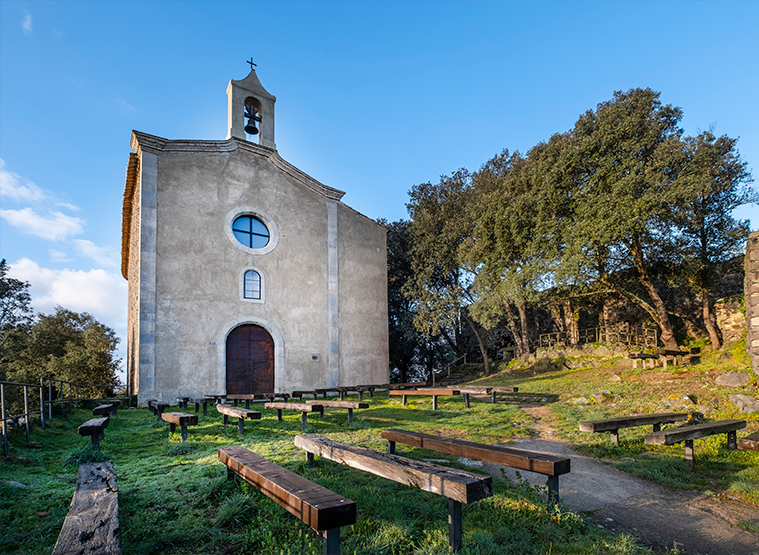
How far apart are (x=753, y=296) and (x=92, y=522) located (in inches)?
483

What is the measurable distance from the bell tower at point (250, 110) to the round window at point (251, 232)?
3.40m

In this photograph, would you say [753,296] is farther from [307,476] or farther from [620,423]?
[307,476]

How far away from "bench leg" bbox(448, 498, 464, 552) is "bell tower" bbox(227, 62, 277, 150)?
54.7 feet

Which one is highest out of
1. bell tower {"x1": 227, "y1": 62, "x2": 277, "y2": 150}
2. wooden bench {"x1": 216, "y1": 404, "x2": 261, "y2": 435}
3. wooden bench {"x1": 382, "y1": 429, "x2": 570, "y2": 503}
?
bell tower {"x1": 227, "y1": 62, "x2": 277, "y2": 150}

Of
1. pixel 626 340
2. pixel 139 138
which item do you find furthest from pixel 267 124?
pixel 626 340

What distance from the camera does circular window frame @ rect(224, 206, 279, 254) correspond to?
15.6 metres

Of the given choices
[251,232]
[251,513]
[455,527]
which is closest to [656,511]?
[455,527]

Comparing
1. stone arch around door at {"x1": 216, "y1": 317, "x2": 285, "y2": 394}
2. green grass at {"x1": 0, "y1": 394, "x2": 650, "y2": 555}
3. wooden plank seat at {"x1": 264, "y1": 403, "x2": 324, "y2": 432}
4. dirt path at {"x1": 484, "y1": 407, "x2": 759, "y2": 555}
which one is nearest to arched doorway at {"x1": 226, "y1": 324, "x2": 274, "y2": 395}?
stone arch around door at {"x1": 216, "y1": 317, "x2": 285, "y2": 394}

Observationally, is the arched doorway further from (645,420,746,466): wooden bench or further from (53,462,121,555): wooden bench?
(645,420,746,466): wooden bench

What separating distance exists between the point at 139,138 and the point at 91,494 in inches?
572

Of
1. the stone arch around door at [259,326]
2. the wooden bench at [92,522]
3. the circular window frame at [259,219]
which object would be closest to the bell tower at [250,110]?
the circular window frame at [259,219]

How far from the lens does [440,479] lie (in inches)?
105

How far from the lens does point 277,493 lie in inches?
103

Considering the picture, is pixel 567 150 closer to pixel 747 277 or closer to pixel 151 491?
pixel 747 277
